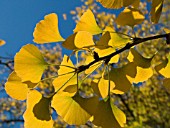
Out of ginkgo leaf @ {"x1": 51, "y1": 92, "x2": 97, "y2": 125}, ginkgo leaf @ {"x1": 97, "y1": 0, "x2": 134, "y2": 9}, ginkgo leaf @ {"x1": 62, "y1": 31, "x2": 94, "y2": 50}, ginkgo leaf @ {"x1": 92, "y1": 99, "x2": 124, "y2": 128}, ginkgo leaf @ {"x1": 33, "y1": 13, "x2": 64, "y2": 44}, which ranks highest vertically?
ginkgo leaf @ {"x1": 33, "y1": 13, "x2": 64, "y2": 44}

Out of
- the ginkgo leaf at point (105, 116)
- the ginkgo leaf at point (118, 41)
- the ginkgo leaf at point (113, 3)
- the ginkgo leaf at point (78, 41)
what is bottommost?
the ginkgo leaf at point (105, 116)

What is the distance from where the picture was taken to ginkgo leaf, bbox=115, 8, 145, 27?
1.46 feet

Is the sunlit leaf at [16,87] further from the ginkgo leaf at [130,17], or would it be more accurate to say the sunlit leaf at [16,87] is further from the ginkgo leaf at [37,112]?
the ginkgo leaf at [130,17]

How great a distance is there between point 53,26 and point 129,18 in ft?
0.37

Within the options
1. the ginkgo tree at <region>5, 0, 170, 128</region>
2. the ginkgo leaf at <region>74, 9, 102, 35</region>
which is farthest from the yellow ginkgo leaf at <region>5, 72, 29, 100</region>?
the ginkgo leaf at <region>74, 9, 102, 35</region>

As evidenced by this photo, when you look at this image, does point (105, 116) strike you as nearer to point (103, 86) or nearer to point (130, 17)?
point (103, 86)

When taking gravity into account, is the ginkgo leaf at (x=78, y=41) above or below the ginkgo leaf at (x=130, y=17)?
below

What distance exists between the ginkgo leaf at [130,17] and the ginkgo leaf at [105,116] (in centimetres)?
13

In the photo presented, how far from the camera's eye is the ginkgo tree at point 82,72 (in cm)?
37

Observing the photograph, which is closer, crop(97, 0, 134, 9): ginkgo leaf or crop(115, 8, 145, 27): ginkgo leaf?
crop(97, 0, 134, 9): ginkgo leaf

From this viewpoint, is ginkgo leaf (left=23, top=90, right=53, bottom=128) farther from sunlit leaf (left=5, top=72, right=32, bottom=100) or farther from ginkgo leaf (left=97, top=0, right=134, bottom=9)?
ginkgo leaf (left=97, top=0, right=134, bottom=9)

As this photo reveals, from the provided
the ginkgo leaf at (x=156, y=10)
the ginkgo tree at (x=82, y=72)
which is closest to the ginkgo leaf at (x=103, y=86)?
the ginkgo tree at (x=82, y=72)

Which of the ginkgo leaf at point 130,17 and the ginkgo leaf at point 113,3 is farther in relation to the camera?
the ginkgo leaf at point 130,17

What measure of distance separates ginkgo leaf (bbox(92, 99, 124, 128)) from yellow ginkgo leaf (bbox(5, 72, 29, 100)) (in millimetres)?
96
